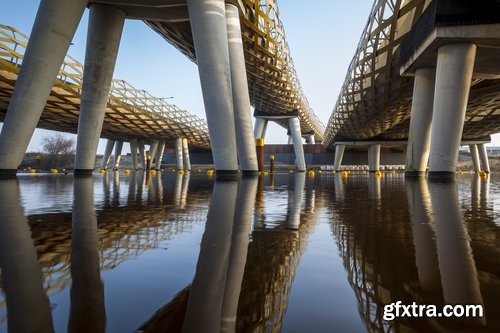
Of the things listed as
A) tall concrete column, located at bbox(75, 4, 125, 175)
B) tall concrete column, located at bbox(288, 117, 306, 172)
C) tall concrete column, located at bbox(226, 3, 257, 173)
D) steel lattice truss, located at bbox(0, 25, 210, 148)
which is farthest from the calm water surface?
tall concrete column, located at bbox(288, 117, 306, 172)

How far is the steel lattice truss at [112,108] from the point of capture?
2267 cm

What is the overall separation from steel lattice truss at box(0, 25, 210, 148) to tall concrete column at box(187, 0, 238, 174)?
16642 mm

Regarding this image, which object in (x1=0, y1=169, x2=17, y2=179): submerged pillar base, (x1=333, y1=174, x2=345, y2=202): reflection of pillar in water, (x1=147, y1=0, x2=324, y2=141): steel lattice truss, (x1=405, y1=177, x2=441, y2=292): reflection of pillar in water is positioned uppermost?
(x1=147, y1=0, x2=324, y2=141): steel lattice truss

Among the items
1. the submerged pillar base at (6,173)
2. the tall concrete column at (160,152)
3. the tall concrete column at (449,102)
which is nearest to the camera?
the submerged pillar base at (6,173)

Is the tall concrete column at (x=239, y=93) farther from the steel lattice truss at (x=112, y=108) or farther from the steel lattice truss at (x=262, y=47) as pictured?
the steel lattice truss at (x=112, y=108)

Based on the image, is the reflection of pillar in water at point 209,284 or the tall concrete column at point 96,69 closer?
the reflection of pillar in water at point 209,284

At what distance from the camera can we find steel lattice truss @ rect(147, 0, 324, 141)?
2042 cm

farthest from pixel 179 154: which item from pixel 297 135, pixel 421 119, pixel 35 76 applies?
pixel 35 76

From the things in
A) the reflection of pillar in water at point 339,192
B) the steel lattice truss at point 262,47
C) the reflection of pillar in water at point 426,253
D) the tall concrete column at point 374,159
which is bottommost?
the reflection of pillar in water at point 339,192

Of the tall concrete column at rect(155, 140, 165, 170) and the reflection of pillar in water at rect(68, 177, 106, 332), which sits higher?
the tall concrete column at rect(155, 140, 165, 170)

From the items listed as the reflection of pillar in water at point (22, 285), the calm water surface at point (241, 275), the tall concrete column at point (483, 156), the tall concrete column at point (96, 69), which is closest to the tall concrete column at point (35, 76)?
the tall concrete column at point (96, 69)

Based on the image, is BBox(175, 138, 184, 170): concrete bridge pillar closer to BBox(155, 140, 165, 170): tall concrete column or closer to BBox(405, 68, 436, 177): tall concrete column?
BBox(155, 140, 165, 170): tall concrete column

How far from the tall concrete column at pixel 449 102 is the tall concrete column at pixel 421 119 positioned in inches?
128

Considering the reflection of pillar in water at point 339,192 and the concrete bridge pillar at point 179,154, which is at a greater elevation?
the concrete bridge pillar at point 179,154
